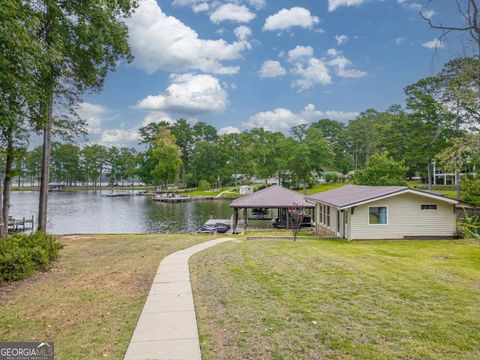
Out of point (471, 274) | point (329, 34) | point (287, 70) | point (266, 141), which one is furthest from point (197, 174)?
point (471, 274)

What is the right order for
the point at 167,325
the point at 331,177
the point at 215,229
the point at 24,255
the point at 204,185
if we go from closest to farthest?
the point at 167,325
the point at 24,255
the point at 215,229
the point at 331,177
the point at 204,185

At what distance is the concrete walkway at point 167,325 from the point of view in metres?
4.76

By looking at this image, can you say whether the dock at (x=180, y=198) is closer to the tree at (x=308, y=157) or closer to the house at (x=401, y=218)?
the tree at (x=308, y=157)

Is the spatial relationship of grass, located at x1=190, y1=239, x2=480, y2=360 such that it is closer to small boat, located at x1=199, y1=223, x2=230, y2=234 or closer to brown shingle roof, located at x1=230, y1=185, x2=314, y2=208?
small boat, located at x1=199, y1=223, x2=230, y2=234

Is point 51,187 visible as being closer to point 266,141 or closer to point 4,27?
point 266,141

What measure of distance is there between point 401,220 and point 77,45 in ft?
64.7

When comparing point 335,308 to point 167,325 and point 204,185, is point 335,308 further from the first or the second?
point 204,185

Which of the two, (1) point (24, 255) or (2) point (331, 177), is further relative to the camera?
(2) point (331, 177)

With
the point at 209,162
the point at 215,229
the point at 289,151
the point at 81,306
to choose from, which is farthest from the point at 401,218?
the point at 209,162

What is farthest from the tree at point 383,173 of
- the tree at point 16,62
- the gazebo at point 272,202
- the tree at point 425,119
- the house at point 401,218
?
the tree at point 16,62

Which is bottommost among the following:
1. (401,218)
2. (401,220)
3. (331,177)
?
(401,220)

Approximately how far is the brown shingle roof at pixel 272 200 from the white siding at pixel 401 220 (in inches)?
313

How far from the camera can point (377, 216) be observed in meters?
19.6

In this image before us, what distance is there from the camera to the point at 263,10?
973 inches
